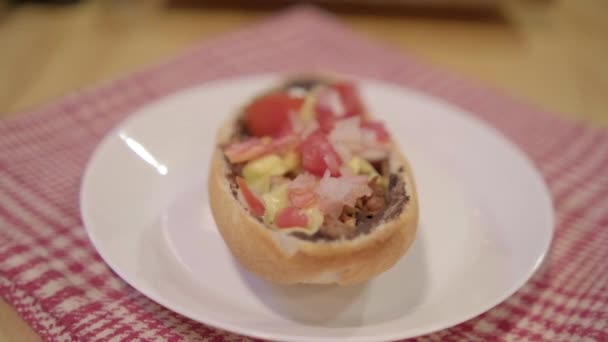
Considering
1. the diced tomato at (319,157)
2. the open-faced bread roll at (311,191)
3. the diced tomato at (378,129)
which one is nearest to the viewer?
the open-faced bread roll at (311,191)

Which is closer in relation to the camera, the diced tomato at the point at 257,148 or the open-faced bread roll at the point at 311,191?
the open-faced bread roll at the point at 311,191

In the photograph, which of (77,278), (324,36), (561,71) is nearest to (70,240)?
(77,278)

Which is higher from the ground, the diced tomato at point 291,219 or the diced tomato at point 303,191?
the diced tomato at point 303,191

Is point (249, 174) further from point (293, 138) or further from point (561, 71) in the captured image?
point (561, 71)

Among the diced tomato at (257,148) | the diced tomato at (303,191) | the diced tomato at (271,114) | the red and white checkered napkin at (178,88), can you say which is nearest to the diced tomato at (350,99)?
the diced tomato at (271,114)

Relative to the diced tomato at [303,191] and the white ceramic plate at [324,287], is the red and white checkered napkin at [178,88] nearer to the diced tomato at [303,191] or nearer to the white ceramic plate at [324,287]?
the white ceramic plate at [324,287]

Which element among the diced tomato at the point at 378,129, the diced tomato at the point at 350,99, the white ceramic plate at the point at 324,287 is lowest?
the white ceramic plate at the point at 324,287
